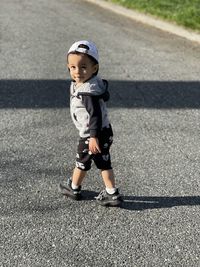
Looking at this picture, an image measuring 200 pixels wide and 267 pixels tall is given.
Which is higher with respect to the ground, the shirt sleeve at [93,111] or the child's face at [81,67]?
the child's face at [81,67]

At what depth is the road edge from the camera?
28.4 ft

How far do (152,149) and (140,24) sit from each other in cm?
564

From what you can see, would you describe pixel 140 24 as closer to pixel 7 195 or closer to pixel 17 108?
pixel 17 108

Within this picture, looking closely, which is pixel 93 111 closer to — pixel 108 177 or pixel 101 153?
pixel 101 153

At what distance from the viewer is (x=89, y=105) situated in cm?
322

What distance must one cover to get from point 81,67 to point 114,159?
4.40ft

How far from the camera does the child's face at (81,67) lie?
3.21 meters

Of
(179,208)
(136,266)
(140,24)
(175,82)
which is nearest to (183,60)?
(175,82)

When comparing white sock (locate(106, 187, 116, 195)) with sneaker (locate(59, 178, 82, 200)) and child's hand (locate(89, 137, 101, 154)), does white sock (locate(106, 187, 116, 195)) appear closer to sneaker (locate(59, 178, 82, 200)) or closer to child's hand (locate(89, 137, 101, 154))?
sneaker (locate(59, 178, 82, 200))

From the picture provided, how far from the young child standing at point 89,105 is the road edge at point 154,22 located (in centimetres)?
537

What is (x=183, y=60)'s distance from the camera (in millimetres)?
7352

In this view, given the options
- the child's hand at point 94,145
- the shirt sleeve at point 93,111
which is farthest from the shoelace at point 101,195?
the shirt sleeve at point 93,111

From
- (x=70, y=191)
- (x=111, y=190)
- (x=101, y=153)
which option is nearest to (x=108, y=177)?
(x=111, y=190)

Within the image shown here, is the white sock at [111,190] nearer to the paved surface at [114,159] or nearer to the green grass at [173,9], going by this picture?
the paved surface at [114,159]
